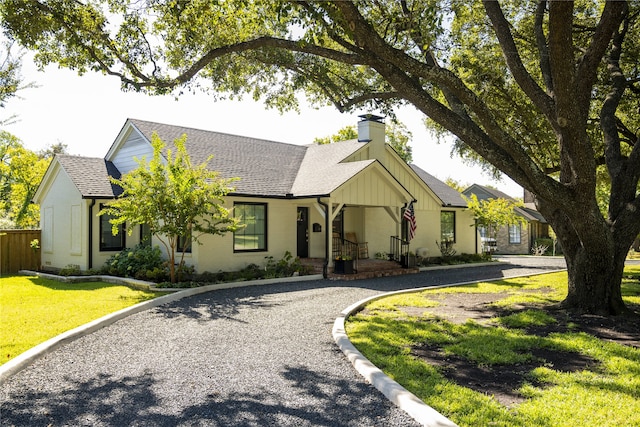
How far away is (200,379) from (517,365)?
12.9ft

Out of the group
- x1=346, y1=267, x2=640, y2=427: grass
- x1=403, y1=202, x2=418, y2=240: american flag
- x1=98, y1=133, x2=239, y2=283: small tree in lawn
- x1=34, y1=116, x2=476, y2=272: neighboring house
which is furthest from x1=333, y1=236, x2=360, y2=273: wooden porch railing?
x1=346, y1=267, x2=640, y2=427: grass

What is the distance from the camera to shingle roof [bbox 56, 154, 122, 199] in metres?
16.5

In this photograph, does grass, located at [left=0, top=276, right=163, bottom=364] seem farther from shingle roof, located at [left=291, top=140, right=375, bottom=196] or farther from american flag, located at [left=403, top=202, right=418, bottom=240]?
american flag, located at [left=403, top=202, right=418, bottom=240]

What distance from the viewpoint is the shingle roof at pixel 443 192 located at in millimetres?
23906

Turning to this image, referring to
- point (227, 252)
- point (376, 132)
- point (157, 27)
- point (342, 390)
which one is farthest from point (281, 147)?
point (342, 390)

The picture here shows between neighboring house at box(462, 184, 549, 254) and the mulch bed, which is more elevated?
neighboring house at box(462, 184, 549, 254)

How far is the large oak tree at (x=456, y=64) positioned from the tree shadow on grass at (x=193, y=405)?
5.00m

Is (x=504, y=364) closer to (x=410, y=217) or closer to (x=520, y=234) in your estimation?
(x=410, y=217)

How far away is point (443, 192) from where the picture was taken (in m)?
25.3

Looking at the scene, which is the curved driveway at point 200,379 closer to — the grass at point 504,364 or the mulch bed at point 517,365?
the grass at point 504,364

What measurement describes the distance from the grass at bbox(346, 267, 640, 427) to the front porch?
16.4 ft

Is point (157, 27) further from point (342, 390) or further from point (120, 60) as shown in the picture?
point (342, 390)

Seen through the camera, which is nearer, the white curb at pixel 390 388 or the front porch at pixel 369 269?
the white curb at pixel 390 388

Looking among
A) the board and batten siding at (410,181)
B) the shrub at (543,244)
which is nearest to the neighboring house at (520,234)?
the shrub at (543,244)
